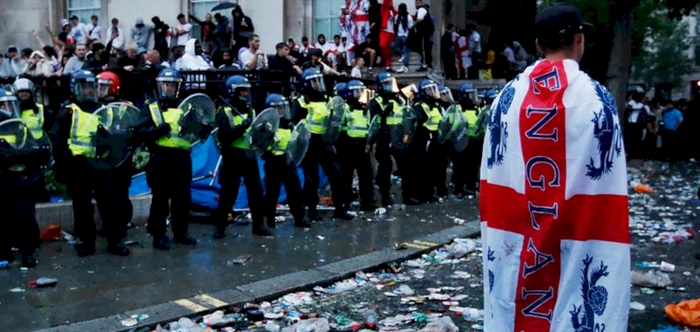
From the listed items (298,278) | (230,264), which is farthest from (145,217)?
(298,278)

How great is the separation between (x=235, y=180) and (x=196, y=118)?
101cm

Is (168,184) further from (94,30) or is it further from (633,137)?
(633,137)

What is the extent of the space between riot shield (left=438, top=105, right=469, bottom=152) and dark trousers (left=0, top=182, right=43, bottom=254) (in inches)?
283

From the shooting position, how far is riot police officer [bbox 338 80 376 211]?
1193 centimetres

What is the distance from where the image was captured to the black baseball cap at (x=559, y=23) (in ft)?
10.3

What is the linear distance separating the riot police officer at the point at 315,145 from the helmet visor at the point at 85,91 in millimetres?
3078

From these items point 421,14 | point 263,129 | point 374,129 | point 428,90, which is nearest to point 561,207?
point 263,129

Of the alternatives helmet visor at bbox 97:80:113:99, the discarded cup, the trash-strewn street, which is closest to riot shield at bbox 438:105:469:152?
the trash-strewn street

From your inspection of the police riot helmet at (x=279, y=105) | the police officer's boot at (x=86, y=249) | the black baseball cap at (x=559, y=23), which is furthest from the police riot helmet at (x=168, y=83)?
the black baseball cap at (x=559, y=23)

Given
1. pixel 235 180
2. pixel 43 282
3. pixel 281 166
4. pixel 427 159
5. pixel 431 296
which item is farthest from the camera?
pixel 427 159

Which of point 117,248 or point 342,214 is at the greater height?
point 117,248

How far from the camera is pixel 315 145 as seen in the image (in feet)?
37.0

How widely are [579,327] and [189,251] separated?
21.4 ft

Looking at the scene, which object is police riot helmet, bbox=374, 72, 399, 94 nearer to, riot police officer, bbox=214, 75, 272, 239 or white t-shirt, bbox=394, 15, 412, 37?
riot police officer, bbox=214, 75, 272, 239
